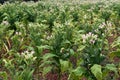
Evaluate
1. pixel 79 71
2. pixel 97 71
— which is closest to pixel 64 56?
pixel 79 71

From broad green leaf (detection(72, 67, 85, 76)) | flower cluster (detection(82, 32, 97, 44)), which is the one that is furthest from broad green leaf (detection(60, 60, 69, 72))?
flower cluster (detection(82, 32, 97, 44))

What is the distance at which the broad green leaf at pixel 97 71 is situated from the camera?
4.98 metres

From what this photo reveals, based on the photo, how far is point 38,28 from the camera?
7512mm

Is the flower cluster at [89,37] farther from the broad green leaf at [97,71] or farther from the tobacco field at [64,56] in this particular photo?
the broad green leaf at [97,71]

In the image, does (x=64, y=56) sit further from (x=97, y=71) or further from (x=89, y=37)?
(x=97, y=71)

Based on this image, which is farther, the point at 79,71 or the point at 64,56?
the point at 64,56

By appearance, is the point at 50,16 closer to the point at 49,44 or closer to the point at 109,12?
the point at 109,12

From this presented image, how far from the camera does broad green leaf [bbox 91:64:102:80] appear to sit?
4980mm

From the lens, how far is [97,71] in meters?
5.03

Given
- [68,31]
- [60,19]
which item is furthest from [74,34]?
[60,19]

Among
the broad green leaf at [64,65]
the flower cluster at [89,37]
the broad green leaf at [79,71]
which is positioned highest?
the flower cluster at [89,37]

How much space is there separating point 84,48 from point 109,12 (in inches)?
228

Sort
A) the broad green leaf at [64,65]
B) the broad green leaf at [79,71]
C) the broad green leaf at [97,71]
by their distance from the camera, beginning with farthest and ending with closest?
the broad green leaf at [64,65] → the broad green leaf at [79,71] → the broad green leaf at [97,71]

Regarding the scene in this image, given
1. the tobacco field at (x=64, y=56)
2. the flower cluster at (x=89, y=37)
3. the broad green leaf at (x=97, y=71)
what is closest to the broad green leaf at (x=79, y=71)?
the tobacco field at (x=64, y=56)
